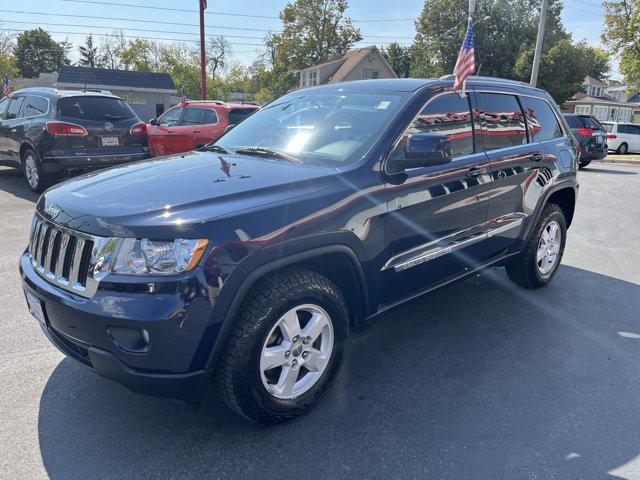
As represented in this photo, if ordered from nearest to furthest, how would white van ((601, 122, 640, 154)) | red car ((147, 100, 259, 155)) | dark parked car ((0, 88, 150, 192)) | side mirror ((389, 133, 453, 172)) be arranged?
side mirror ((389, 133, 453, 172)) < dark parked car ((0, 88, 150, 192)) < red car ((147, 100, 259, 155)) < white van ((601, 122, 640, 154))

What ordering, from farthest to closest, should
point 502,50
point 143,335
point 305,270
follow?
1. point 502,50
2. point 305,270
3. point 143,335

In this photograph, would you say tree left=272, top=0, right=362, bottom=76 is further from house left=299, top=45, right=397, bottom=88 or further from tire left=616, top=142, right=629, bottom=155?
tire left=616, top=142, right=629, bottom=155

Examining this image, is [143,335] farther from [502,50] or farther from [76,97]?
[502,50]

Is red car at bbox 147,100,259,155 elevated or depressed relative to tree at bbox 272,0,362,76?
depressed

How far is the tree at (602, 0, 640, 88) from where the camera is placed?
25034 mm

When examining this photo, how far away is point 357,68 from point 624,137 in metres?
28.5

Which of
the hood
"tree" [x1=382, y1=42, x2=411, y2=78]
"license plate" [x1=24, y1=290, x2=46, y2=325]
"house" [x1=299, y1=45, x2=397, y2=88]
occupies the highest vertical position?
"tree" [x1=382, y1=42, x2=411, y2=78]

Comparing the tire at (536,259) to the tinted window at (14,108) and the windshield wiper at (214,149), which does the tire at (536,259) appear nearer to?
A: the windshield wiper at (214,149)

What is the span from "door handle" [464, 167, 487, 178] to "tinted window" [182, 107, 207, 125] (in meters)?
7.44

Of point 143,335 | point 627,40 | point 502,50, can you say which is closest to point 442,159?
point 143,335

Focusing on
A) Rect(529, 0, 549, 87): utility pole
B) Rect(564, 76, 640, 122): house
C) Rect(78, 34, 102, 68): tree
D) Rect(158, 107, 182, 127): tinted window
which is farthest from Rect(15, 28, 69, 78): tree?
Rect(158, 107, 182, 127): tinted window

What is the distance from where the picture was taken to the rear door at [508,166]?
388cm

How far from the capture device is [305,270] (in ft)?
8.66

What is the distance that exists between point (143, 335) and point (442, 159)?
6.30 ft
